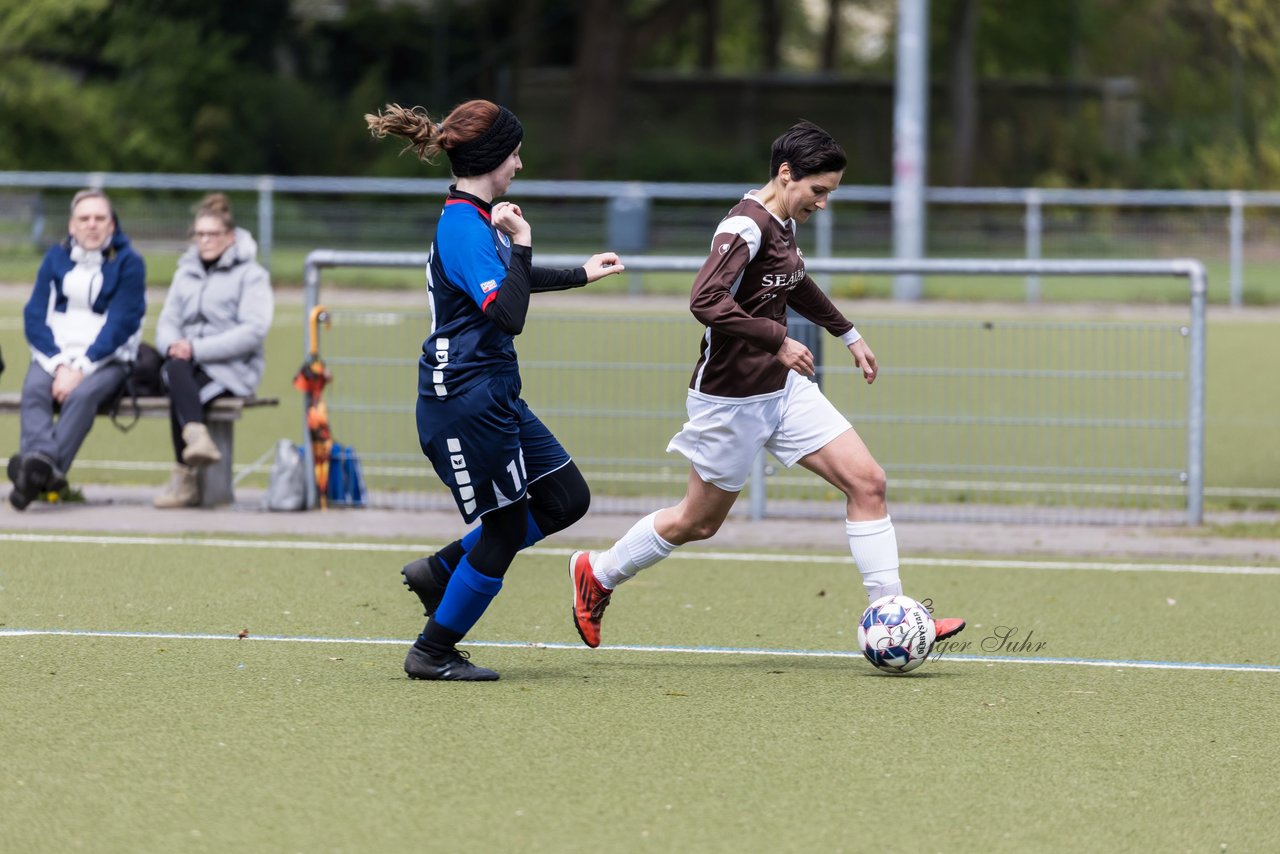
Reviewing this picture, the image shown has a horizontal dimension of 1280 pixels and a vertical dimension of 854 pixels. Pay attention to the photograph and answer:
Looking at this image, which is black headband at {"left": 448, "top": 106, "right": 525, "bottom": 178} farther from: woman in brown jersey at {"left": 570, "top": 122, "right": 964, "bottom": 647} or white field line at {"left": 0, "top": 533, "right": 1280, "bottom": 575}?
white field line at {"left": 0, "top": 533, "right": 1280, "bottom": 575}

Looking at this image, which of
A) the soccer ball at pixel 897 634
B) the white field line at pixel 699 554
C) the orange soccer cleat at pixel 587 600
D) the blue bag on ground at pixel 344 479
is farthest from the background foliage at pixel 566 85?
the soccer ball at pixel 897 634

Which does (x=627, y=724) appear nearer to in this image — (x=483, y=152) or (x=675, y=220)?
(x=483, y=152)

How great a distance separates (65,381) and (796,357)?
5.17m

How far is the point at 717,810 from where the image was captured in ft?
15.3

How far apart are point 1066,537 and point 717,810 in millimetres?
5152

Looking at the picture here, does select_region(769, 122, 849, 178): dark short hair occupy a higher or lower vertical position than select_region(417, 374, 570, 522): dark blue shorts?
higher

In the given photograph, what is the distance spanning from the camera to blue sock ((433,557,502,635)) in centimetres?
588

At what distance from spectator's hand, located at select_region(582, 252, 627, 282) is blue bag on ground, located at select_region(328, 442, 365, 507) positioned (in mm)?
4275

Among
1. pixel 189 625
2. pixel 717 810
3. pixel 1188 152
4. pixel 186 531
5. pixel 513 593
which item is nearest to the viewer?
pixel 717 810

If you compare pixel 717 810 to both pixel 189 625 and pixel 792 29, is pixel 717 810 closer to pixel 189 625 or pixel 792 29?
pixel 189 625

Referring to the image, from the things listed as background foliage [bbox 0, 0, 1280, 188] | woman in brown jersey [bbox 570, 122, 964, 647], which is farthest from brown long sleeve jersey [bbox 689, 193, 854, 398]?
background foliage [bbox 0, 0, 1280, 188]

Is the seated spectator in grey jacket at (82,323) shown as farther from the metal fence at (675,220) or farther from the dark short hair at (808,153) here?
the metal fence at (675,220)

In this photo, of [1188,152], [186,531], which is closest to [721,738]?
[186,531]

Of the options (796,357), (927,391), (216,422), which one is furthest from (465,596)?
(927,391)
